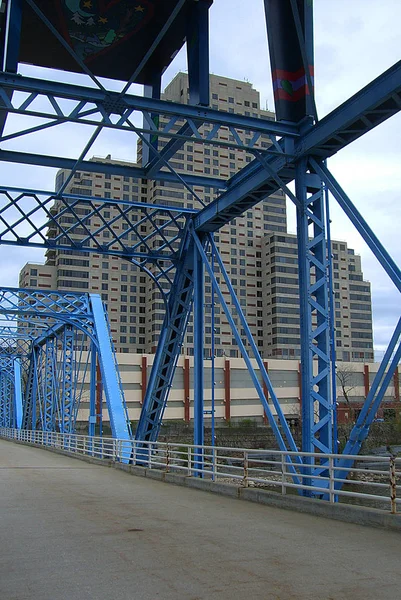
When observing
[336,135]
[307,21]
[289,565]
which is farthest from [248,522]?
[307,21]

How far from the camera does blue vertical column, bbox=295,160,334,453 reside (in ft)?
39.8

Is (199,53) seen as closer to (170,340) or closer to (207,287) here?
(170,340)

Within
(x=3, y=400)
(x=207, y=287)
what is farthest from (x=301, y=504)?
(x=207, y=287)

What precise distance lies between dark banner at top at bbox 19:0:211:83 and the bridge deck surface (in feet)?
30.9

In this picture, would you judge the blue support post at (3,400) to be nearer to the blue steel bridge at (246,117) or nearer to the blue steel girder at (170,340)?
the blue steel girder at (170,340)

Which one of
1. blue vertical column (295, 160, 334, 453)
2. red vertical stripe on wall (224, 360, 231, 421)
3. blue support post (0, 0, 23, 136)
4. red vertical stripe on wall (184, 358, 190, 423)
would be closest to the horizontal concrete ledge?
blue vertical column (295, 160, 334, 453)

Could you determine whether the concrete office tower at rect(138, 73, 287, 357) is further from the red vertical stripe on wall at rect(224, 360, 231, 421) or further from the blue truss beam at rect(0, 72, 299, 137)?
the blue truss beam at rect(0, 72, 299, 137)

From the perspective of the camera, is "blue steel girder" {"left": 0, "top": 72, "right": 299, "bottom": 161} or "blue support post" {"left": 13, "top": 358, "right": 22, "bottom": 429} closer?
"blue steel girder" {"left": 0, "top": 72, "right": 299, "bottom": 161}

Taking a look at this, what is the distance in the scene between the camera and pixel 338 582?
649 centimetres

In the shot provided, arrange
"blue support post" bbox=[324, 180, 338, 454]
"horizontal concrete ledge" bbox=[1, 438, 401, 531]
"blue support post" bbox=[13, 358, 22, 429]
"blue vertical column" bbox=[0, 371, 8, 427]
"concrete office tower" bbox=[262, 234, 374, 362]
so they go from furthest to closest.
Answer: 1. "concrete office tower" bbox=[262, 234, 374, 362]
2. "blue vertical column" bbox=[0, 371, 8, 427]
3. "blue support post" bbox=[13, 358, 22, 429]
4. "blue support post" bbox=[324, 180, 338, 454]
5. "horizontal concrete ledge" bbox=[1, 438, 401, 531]

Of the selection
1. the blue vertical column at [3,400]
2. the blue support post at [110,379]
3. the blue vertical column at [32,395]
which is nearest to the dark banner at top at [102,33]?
the blue support post at [110,379]

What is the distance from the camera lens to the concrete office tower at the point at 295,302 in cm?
12050

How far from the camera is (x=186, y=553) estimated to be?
25.9ft

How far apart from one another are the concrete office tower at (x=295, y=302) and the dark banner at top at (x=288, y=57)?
4161 inches
